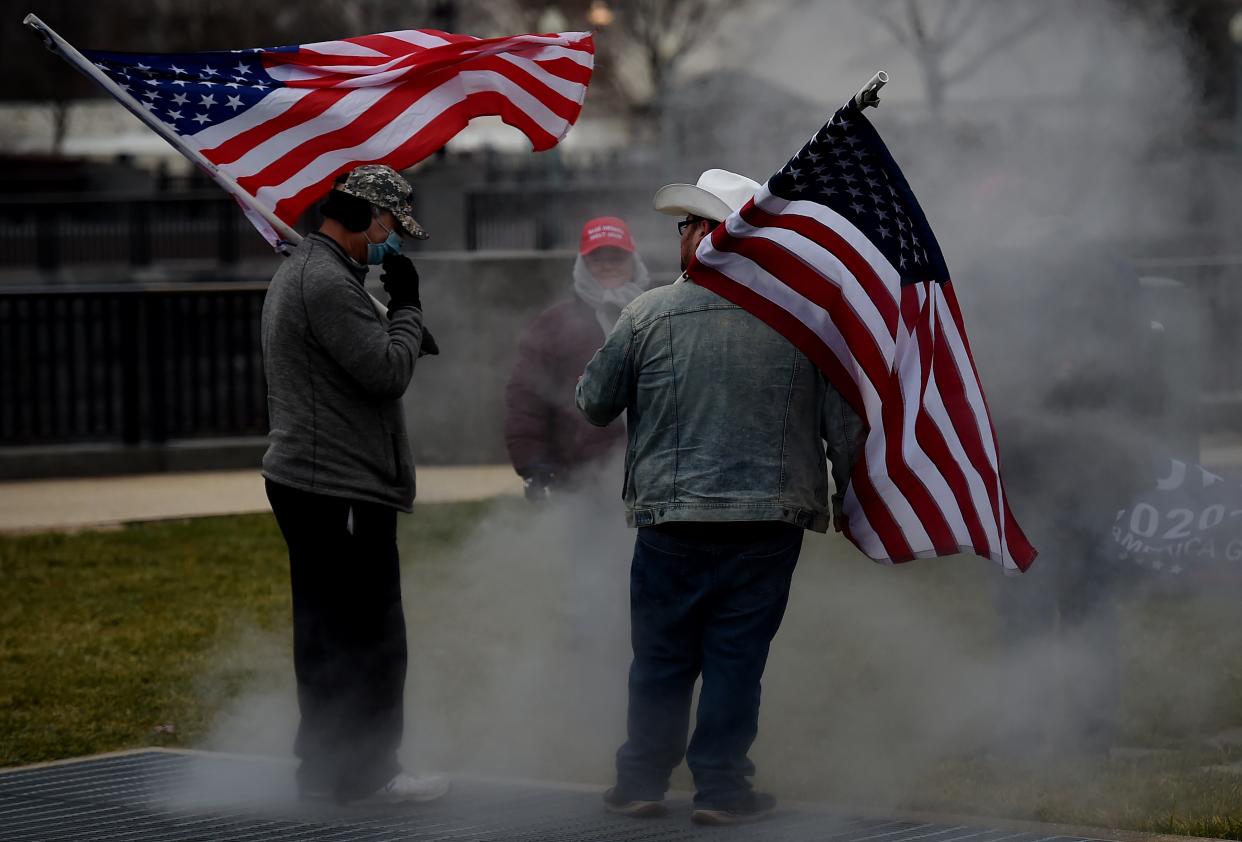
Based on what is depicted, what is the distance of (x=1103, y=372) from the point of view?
4.98 meters

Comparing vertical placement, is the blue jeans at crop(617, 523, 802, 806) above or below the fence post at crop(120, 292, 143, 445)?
below

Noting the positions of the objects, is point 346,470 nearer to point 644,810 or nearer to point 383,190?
point 383,190

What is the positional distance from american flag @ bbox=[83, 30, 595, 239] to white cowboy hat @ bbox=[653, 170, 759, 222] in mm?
1047

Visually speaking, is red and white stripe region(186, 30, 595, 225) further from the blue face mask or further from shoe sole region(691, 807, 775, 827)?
shoe sole region(691, 807, 775, 827)

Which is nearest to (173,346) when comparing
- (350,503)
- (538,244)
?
(538,244)

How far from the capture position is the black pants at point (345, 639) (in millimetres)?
4367

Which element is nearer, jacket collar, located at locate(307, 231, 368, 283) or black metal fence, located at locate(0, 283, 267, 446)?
jacket collar, located at locate(307, 231, 368, 283)

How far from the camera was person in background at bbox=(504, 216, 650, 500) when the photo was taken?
5.57 m

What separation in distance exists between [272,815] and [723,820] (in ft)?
3.85

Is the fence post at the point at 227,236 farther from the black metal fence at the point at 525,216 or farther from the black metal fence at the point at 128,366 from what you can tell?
the black metal fence at the point at 128,366

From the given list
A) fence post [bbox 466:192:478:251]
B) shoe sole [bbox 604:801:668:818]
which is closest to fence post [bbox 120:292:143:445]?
fence post [bbox 466:192:478:251]

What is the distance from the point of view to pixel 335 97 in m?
5.05

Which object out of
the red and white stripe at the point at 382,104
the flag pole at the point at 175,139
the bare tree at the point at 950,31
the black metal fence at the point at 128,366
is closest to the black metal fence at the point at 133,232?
the black metal fence at the point at 128,366

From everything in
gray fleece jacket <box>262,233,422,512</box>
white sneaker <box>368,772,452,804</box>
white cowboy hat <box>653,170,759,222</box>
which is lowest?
white sneaker <box>368,772,452,804</box>
